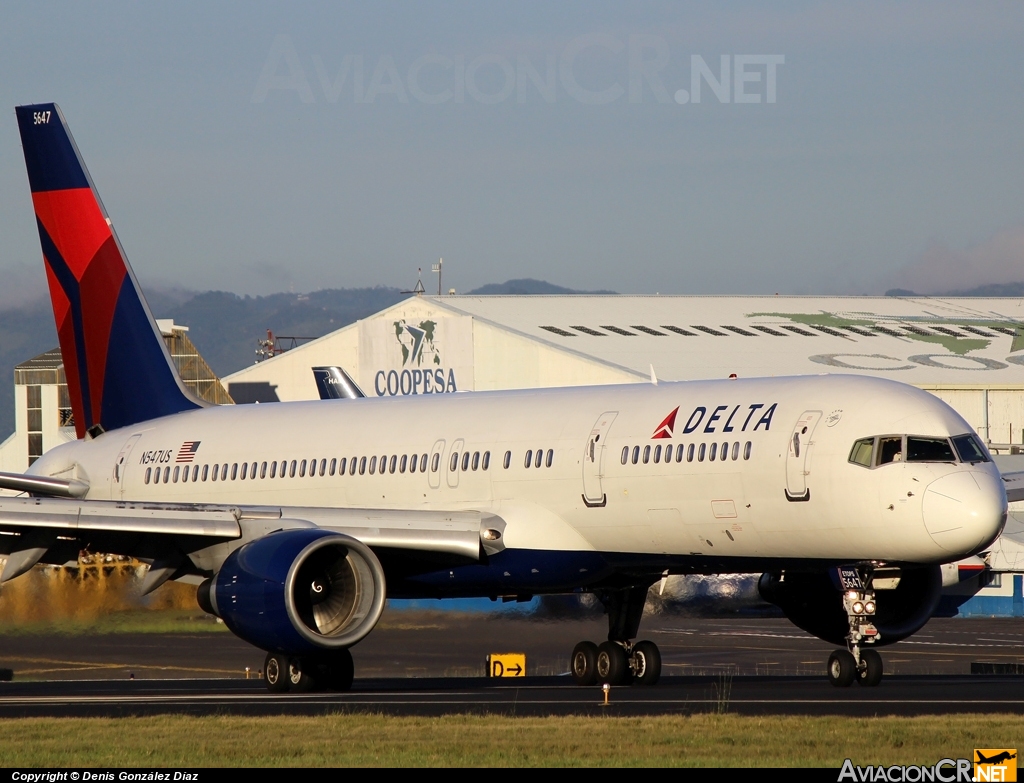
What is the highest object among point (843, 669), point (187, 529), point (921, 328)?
point (921, 328)

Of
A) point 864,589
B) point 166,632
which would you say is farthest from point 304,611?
point 166,632

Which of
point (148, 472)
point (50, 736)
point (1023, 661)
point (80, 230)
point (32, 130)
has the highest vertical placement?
point (32, 130)

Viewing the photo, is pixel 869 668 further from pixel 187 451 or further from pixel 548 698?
pixel 187 451

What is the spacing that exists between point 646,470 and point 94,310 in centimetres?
1424

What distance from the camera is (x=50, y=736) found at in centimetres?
1736

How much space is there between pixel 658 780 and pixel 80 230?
23554 millimetres

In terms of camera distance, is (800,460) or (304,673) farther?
(304,673)

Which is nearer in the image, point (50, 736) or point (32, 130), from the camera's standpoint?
point (50, 736)

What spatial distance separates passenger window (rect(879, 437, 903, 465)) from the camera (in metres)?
21.7

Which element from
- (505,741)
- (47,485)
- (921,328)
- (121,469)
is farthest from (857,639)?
(921,328)

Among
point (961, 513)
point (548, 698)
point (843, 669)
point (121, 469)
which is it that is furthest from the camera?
point (121, 469)

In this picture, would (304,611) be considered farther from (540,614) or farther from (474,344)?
(474,344)

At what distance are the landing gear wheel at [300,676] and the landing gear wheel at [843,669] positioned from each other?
781 centimetres

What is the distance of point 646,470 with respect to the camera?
2402 centimetres
